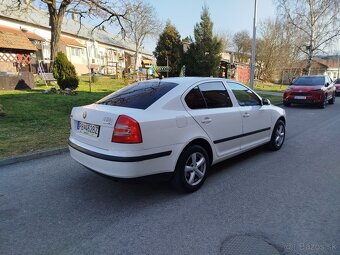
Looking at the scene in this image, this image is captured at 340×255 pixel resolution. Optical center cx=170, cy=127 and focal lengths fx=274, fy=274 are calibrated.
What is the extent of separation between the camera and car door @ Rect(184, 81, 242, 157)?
3920mm

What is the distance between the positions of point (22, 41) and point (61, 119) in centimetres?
1163

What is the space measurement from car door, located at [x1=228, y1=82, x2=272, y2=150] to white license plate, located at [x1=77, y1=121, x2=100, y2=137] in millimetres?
2467

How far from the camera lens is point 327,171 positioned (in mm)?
4715

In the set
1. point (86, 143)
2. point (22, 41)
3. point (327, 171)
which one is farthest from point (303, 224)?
point (22, 41)

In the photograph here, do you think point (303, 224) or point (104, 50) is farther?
point (104, 50)

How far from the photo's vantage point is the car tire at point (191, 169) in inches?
144

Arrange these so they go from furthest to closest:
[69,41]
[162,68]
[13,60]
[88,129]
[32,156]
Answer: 1. [69,41]
2. [162,68]
3. [13,60]
4. [32,156]
5. [88,129]

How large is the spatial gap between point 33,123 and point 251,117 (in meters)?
6.20

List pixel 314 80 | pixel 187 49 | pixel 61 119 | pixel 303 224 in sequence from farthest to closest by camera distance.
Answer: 1. pixel 187 49
2. pixel 314 80
3. pixel 61 119
4. pixel 303 224

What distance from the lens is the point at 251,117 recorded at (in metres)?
4.90

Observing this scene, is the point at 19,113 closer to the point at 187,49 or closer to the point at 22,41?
the point at 22,41

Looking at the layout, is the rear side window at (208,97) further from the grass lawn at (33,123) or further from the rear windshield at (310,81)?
the rear windshield at (310,81)

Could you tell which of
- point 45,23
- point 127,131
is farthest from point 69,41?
point 127,131

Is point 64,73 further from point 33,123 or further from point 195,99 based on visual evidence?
point 195,99
